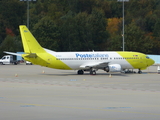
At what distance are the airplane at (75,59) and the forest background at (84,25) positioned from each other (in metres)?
55.6

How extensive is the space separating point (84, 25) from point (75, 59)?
2789 inches

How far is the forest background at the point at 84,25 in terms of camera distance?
113812mm

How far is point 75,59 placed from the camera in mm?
53875

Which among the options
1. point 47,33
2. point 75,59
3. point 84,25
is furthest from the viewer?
point 84,25

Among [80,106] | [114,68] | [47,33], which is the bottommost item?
[80,106]

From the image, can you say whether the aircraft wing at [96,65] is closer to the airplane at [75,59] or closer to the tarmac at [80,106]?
the airplane at [75,59]

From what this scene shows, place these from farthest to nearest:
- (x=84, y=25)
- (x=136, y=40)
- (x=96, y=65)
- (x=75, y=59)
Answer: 1. (x=84, y=25)
2. (x=136, y=40)
3. (x=75, y=59)
4. (x=96, y=65)

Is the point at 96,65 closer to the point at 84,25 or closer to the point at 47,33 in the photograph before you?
the point at 47,33

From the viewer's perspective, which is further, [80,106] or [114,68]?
[114,68]

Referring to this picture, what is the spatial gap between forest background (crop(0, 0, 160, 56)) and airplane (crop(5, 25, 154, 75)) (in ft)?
183

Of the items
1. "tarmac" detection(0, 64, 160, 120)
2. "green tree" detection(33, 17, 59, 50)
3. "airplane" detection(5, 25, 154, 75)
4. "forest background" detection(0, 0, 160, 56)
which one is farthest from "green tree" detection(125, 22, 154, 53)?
"tarmac" detection(0, 64, 160, 120)

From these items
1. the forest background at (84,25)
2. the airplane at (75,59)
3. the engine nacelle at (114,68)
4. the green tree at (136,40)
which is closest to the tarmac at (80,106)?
the airplane at (75,59)

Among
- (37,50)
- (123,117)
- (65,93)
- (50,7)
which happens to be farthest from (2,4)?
(123,117)

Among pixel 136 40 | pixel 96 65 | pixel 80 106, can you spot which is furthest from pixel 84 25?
pixel 80 106
